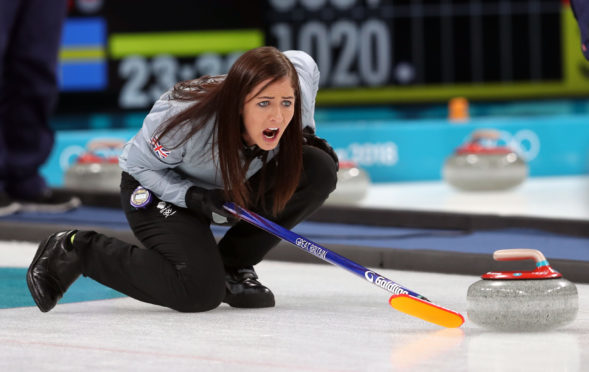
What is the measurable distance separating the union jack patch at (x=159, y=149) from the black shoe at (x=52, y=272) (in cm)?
32

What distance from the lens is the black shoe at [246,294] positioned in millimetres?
2830

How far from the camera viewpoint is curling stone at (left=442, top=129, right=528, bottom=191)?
5.96 m

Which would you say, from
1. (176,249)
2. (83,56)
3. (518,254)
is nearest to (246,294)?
(176,249)

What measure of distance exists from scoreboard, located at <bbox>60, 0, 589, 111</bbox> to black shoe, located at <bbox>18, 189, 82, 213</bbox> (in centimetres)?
218

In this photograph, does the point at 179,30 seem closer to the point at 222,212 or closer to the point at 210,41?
the point at 210,41

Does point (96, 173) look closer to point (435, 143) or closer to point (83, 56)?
point (83, 56)

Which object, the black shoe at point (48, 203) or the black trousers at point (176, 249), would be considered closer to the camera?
the black trousers at point (176, 249)

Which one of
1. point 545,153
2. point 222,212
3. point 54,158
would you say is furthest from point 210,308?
point 545,153

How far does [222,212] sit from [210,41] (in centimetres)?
452

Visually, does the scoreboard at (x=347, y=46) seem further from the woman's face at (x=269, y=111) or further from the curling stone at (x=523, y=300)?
the curling stone at (x=523, y=300)

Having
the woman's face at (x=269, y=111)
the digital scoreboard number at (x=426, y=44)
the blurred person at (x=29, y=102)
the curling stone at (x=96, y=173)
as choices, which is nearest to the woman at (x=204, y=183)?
the woman's face at (x=269, y=111)

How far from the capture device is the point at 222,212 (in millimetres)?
2688

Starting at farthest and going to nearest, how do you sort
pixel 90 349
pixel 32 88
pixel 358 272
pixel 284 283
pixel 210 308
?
pixel 32 88 → pixel 284 283 → pixel 210 308 → pixel 358 272 → pixel 90 349

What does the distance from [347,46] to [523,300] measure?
5005mm
